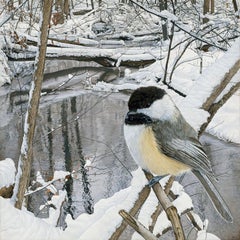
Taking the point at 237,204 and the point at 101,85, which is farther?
the point at 101,85

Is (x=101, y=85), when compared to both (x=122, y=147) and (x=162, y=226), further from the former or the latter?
(x=162, y=226)

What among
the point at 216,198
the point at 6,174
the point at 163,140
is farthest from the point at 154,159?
the point at 6,174

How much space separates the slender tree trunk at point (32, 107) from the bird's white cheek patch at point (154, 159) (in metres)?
0.47

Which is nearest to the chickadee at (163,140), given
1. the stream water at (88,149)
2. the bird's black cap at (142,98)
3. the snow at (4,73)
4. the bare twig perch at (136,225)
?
the bird's black cap at (142,98)

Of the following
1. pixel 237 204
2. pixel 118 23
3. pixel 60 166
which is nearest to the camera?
pixel 237 204

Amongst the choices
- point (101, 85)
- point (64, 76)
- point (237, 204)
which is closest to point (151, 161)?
point (237, 204)

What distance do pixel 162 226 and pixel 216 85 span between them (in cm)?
69

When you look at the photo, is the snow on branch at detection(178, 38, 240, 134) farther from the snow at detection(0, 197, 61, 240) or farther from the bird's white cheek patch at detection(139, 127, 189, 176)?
the snow at detection(0, 197, 61, 240)

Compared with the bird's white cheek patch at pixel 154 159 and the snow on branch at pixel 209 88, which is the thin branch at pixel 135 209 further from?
the snow on branch at pixel 209 88

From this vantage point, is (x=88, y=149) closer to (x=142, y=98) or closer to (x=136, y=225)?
(x=142, y=98)

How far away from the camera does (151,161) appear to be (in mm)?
1659

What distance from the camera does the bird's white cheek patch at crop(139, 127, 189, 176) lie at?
160 centimetres

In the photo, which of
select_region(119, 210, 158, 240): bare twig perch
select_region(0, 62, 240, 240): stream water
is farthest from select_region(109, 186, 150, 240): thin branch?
select_region(0, 62, 240, 240): stream water

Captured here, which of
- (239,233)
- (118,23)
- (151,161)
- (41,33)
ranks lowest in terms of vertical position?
(239,233)
